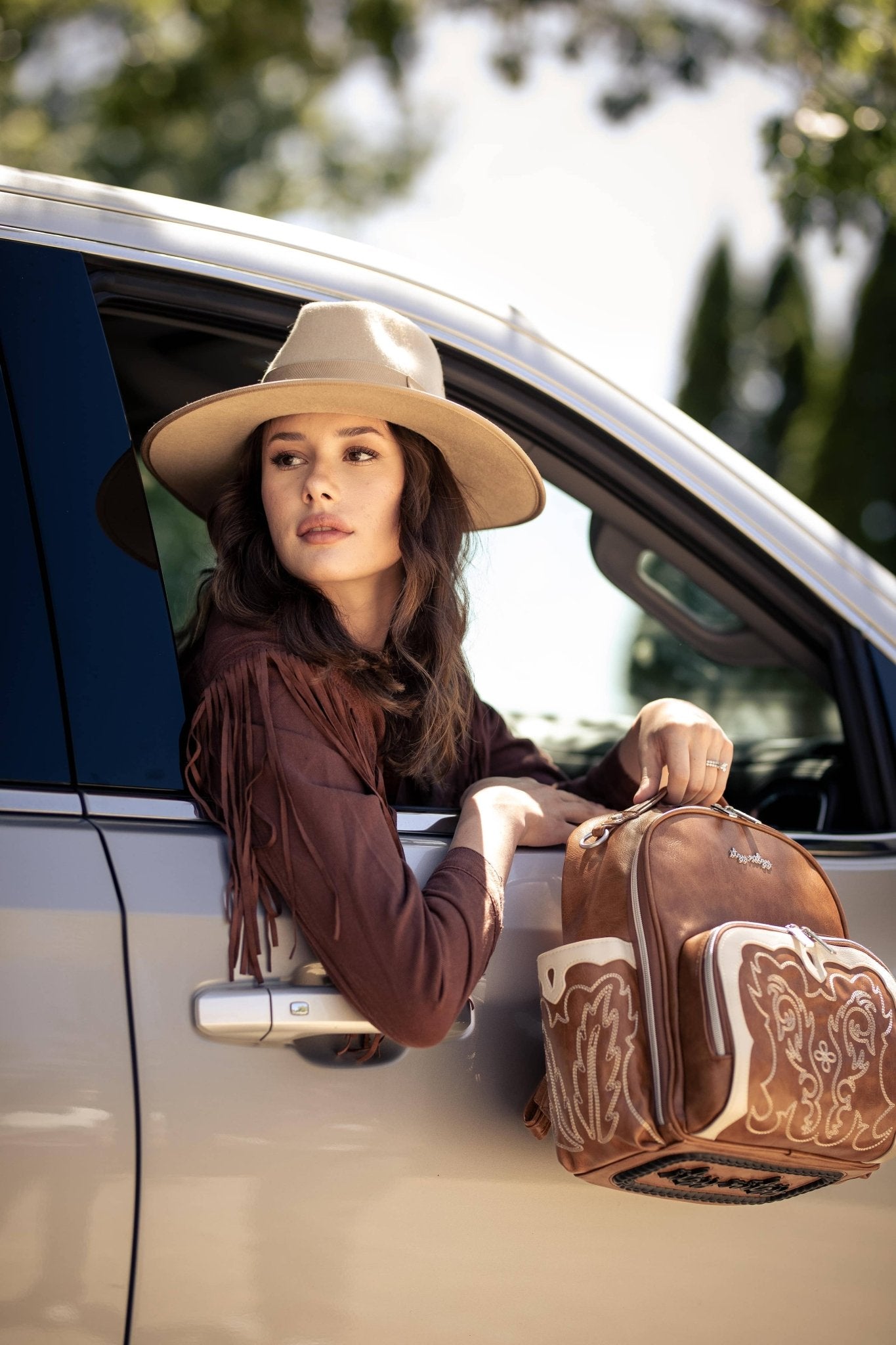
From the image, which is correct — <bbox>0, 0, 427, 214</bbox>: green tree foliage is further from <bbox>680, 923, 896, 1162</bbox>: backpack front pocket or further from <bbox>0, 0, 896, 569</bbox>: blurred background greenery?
<bbox>680, 923, 896, 1162</bbox>: backpack front pocket

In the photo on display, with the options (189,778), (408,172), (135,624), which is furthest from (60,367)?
(408,172)

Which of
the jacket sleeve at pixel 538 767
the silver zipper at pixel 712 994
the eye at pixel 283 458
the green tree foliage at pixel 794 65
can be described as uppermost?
the green tree foliage at pixel 794 65

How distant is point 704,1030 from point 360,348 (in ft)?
3.02

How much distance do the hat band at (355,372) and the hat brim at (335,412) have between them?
1cm

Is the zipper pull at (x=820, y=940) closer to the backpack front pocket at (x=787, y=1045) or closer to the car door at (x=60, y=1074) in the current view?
the backpack front pocket at (x=787, y=1045)

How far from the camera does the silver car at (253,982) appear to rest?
1.32 m

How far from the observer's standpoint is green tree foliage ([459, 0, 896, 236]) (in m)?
4.51

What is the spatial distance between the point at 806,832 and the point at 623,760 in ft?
0.88

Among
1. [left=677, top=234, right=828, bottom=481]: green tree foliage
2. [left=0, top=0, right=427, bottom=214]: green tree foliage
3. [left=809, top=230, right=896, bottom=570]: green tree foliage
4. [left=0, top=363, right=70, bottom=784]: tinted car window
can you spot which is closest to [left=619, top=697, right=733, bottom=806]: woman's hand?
[left=0, top=363, right=70, bottom=784]: tinted car window

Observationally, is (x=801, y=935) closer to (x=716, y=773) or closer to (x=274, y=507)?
(x=716, y=773)

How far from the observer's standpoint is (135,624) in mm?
1478

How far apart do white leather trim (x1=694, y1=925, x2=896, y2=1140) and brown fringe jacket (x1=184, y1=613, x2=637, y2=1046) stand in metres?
0.27

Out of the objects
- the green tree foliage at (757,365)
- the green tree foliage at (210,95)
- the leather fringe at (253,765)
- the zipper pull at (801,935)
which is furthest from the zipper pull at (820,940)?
the green tree foliage at (757,365)

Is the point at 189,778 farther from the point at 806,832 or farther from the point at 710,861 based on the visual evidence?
the point at 806,832
